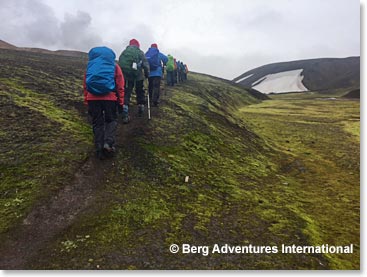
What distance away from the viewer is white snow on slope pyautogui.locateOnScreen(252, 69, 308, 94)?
151500 millimetres

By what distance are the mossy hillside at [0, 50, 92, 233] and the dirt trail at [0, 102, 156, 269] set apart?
25 cm

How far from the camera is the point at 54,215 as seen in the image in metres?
7.69

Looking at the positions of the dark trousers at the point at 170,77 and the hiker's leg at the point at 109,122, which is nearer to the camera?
the hiker's leg at the point at 109,122

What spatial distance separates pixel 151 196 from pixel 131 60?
7.63 meters

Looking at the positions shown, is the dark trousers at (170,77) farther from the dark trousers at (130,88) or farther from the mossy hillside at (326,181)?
the dark trousers at (130,88)

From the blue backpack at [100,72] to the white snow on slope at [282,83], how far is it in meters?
146

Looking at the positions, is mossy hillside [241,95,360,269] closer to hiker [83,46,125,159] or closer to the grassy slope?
the grassy slope

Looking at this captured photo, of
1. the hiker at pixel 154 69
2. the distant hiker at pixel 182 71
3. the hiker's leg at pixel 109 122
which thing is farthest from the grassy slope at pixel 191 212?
the distant hiker at pixel 182 71

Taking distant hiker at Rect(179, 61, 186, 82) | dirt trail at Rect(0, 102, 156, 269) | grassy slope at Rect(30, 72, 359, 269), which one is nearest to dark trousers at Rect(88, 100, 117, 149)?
dirt trail at Rect(0, 102, 156, 269)

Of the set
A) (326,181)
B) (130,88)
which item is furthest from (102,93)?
(326,181)

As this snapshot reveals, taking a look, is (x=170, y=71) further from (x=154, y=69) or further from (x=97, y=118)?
(x=97, y=118)

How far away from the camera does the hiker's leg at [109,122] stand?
10.8 metres

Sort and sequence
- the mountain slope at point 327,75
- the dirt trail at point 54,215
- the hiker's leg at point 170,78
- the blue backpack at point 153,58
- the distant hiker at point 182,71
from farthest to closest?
A: the mountain slope at point 327,75, the distant hiker at point 182,71, the hiker's leg at point 170,78, the blue backpack at point 153,58, the dirt trail at point 54,215

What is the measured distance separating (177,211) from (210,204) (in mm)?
1126
